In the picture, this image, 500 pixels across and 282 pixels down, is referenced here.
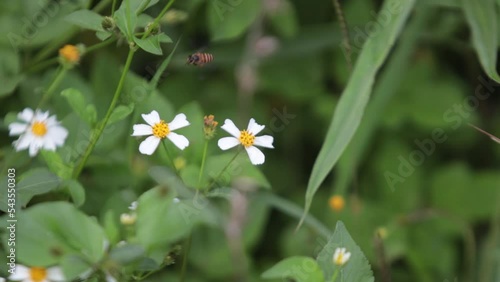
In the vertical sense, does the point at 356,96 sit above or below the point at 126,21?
below

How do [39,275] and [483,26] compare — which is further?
[483,26]

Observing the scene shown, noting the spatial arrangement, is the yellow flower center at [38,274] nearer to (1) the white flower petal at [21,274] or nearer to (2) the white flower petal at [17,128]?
(1) the white flower petal at [21,274]

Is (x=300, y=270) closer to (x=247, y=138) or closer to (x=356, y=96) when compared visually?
(x=247, y=138)

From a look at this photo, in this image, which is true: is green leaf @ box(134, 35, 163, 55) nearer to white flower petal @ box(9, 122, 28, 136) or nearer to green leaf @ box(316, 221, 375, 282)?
white flower petal @ box(9, 122, 28, 136)

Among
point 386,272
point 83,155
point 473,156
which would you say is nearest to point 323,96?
point 473,156

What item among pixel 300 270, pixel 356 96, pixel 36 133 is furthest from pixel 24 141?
pixel 356 96

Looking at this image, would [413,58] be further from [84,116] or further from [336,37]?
[84,116]

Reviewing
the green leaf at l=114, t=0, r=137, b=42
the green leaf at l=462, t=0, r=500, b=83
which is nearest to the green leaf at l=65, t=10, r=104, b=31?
the green leaf at l=114, t=0, r=137, b=42
